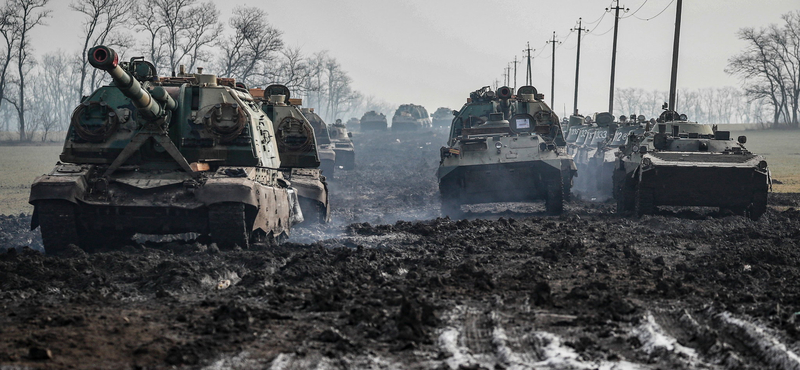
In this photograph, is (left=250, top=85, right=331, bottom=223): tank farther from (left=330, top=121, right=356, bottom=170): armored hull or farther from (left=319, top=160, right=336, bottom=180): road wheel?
(left=330, top=121, right=356, bottom=170): armored hull

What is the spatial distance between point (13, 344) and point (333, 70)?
101668mm

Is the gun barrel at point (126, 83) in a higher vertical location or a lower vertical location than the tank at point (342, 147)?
higher

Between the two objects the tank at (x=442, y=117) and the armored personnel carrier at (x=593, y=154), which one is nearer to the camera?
the armored personnel carrier at (x=593, y=154)

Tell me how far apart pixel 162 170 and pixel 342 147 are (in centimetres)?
2277

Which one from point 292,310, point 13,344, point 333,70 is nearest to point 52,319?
point 13,344

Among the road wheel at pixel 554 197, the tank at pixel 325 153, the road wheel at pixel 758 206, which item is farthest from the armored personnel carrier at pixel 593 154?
the road wheel at pixel 758 206

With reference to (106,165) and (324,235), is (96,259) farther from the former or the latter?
(324,235)

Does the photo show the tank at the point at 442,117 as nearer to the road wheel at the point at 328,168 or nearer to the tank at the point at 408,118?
the tank at the point at 408,118

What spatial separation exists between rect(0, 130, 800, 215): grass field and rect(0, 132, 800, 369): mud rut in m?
9.61

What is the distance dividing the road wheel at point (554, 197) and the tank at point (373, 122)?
172 ft

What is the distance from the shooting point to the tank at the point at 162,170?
1114cm

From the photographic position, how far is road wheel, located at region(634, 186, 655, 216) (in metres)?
15.7

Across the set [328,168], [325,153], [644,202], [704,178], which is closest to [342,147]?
[328,168]

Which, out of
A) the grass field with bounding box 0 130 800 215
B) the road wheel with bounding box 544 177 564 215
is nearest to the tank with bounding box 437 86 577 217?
the road wheel with bounding box 544 177 564 215
